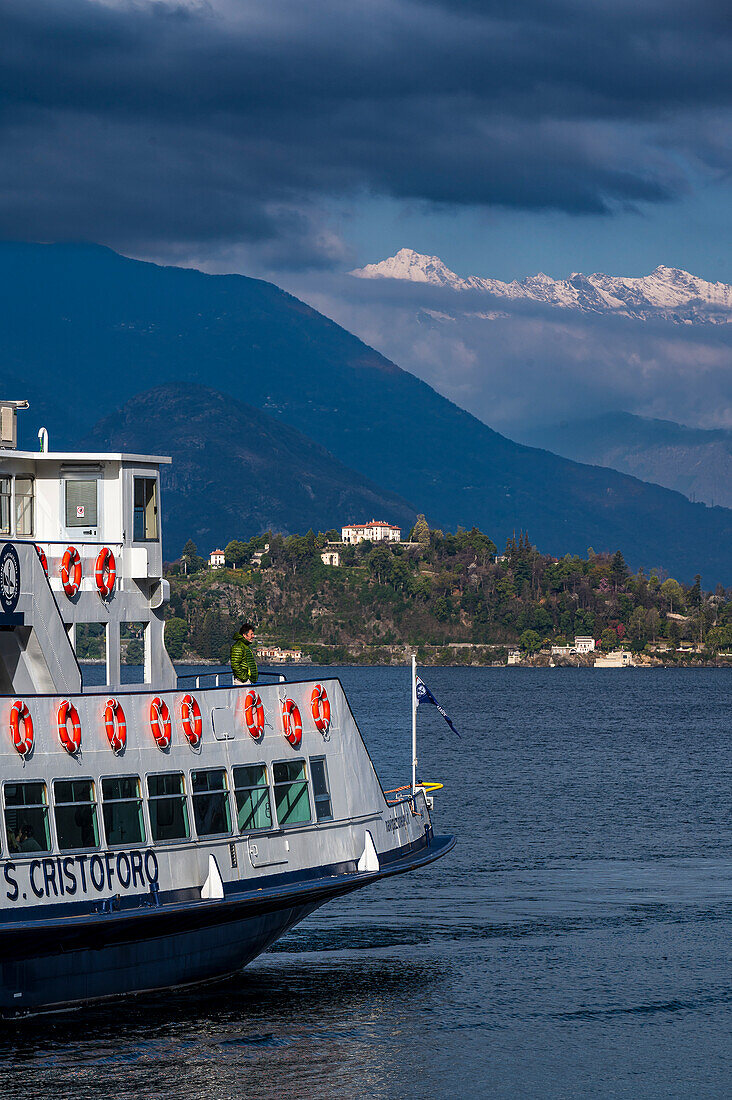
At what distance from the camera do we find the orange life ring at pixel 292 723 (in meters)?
28.6

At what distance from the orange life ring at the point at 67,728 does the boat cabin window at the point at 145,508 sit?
A: 22.1 feet

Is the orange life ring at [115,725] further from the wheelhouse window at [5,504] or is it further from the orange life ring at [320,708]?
the wheelhouse window at [5,504]

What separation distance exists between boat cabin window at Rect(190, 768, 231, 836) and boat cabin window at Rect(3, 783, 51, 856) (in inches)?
122

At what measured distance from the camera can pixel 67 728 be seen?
995 inches

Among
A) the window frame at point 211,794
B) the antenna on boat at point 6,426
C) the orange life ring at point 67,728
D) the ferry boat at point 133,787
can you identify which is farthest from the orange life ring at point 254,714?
the antenna on boat at point 6,426

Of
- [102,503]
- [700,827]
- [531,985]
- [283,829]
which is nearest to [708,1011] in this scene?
Answer: [531,985]

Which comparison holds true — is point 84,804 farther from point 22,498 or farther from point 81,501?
point 22,498

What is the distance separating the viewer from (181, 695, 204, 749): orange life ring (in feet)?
88.3

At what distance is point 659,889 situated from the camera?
45469 millimetres

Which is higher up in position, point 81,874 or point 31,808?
point 31,808

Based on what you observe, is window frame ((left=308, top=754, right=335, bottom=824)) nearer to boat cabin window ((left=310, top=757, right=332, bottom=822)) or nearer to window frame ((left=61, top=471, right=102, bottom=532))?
boat cabin window ((left=310, top=757, right=332, bottom=822))

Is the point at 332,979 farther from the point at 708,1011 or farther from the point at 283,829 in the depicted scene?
the point at 708,1011

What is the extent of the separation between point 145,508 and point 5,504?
300cm

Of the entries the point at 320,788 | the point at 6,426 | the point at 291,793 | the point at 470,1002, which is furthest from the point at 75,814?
the point at 470,1002
